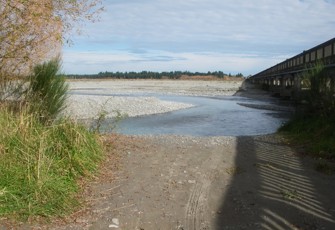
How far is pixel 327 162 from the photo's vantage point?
9.41 m

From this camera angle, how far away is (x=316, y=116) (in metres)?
14.3

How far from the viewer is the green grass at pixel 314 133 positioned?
10.4m

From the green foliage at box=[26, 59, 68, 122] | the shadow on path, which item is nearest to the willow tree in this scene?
the green foliage at box=[26, 59, 68, 122]

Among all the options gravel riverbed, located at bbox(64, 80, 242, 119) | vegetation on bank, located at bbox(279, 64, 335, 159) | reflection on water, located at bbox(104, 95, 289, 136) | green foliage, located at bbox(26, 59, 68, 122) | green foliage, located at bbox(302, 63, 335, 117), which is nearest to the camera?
green foliage, located at bbox(26, 59, 68, 122)

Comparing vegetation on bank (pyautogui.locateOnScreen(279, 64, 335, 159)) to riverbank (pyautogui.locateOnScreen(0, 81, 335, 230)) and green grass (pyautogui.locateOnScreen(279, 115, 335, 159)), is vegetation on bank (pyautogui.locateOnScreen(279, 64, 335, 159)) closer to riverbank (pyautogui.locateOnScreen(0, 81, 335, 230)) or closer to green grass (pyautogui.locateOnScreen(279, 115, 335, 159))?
green grass (pyautogui.locateOnScreen(279, 115, 335, 159))

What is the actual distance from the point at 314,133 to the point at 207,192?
6.79 meters

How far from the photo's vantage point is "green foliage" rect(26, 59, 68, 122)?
10547 millimetres

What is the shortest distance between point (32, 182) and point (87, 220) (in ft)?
3.58

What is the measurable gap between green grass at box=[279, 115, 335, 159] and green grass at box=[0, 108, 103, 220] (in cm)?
531

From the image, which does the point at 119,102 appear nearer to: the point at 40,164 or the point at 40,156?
the point at 40,156

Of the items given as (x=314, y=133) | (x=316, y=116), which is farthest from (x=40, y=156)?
(x=316, y=116)

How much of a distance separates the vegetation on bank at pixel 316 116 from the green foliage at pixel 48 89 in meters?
6.45

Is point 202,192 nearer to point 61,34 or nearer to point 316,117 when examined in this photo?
point 61,34

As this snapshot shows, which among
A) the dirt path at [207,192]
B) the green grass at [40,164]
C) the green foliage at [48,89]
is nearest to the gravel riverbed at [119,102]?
the green foliage at [48,89]
